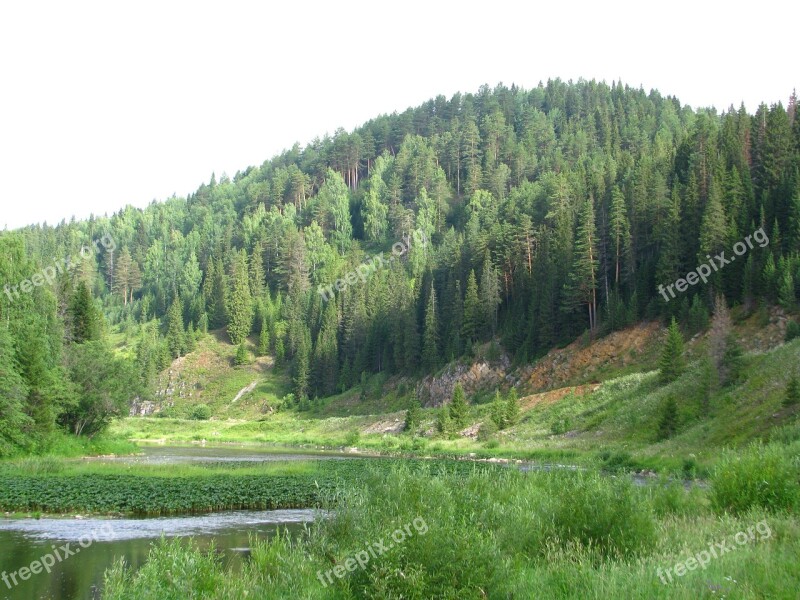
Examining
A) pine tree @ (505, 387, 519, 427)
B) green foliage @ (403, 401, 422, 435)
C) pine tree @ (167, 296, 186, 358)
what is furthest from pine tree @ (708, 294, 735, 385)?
pine tree @ (167, 296, 186, 358)

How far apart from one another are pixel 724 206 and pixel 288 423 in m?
72.0

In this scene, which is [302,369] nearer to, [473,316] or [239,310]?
[239,310]

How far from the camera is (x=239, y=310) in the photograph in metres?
153

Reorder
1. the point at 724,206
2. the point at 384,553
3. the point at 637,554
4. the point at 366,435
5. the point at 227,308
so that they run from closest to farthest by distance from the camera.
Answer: the point at 384,553, the point at 637,554, the point at 724,206, the point at 366,435, the point at 227,308

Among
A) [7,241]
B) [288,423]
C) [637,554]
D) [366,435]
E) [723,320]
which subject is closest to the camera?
[637,554]

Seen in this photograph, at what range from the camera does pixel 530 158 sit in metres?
179

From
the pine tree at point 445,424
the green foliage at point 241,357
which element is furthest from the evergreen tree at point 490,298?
the green foliage at point 241,357

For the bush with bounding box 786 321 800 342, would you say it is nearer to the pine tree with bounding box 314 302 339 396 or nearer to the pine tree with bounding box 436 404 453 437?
the pine tree with bounding box 436 404 453 437

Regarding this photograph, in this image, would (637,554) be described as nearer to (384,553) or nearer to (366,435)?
(384,553)

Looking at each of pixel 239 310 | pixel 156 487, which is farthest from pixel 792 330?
pixel 239 310

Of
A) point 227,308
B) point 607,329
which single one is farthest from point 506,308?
point 227,308

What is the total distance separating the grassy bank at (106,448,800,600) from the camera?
11.2m

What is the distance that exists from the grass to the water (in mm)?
2480

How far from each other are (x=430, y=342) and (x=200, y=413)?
47.8 m
